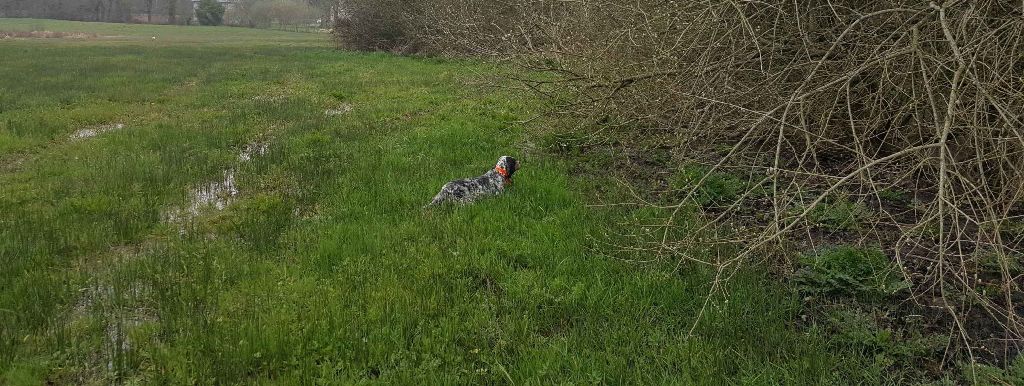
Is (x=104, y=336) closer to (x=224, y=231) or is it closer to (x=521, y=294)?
(x=224, y=231)

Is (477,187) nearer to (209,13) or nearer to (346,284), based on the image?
(346,284)

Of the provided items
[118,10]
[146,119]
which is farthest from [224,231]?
[118,10]

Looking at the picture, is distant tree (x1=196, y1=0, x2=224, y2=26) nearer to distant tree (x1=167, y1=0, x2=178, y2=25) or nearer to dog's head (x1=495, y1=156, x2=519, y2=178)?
distant tree (x1=167, y1=0, x2=178, y2=25)

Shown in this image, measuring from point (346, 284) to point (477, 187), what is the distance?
6.60ft

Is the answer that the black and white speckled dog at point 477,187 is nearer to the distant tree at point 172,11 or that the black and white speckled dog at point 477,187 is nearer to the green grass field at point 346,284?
the green grass field at point 346,284

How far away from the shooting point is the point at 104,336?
3.42 meters

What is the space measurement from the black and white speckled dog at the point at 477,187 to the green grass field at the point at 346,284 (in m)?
0.19

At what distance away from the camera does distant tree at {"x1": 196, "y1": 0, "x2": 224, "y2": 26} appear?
8019cm

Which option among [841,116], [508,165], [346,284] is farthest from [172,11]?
[841,116]

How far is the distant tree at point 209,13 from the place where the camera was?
80188mm

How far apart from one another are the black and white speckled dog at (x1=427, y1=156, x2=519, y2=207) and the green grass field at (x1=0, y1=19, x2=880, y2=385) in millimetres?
193

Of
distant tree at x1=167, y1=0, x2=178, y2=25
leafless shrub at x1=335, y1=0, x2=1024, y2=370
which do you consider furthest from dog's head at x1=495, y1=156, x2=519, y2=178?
distant tree at x1=167, y1=0, x2=178, y2=25

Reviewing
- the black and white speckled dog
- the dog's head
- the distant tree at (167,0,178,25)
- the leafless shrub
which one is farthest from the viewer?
the distant tree at (167,0,178,25)

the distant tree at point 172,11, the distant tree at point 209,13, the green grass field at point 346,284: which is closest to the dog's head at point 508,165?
the green grass field at point 346,284
